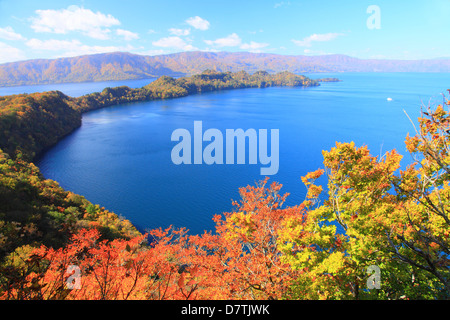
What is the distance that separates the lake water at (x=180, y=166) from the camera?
23.0m

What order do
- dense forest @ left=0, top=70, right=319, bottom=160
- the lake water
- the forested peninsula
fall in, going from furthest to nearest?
dense forest @ left=0, top=70, right=319, bottom=160 → the lake water → the forested peninsula

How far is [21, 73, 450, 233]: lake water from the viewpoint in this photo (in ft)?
75.5

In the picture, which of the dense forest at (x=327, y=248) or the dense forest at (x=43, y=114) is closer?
the dense forest at (x=327, y=248)

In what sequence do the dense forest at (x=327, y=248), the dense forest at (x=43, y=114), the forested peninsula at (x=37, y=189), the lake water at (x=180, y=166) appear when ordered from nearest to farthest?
the dense forest at (x=327, y=248), the forested peninsula at (x=37, y=189), the lake water at (x=180, y=166), the dense forest at (x=43, y=114)

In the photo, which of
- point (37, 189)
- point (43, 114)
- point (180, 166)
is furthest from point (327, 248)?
point (43, 114)

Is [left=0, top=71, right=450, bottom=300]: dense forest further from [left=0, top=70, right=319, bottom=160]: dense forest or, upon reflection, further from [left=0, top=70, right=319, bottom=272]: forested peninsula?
[left=0, top=70, right=319, bottom=160]: dense forest

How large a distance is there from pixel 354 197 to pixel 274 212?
15.4 ft

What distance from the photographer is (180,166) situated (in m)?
32.1

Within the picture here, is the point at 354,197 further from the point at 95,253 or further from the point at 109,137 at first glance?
the point at 109,137

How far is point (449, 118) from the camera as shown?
414cm

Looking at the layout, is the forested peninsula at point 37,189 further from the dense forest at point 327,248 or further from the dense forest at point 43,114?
the dense forest at point 327,248

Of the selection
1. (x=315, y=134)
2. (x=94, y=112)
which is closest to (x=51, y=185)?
(x=315, y=134)

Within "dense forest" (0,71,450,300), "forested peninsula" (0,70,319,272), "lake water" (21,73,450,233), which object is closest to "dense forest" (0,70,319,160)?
"forested peninsula" (0,70,319,272)

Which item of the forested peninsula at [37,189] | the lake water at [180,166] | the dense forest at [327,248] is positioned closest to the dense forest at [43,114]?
the forested peninsula at [37,189]
